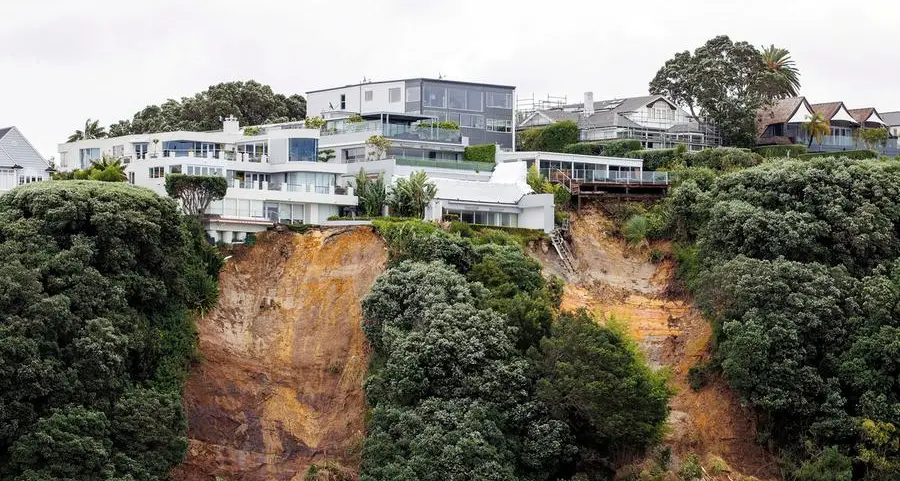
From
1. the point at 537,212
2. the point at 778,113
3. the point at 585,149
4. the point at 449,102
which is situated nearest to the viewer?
the point at 537,212

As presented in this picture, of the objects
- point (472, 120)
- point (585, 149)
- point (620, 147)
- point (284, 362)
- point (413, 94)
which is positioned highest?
point (413, 94)

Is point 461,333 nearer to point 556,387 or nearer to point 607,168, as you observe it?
point 556,387

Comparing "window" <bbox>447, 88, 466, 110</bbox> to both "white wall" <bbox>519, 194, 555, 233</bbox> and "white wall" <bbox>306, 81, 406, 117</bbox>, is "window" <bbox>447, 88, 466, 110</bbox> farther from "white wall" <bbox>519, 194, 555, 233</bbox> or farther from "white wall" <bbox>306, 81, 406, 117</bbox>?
"white wall" <bbox>519, 194, 555, 233</bbox>

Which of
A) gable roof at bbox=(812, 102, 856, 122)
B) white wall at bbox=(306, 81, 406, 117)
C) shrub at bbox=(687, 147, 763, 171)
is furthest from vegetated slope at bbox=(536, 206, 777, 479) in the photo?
gable roof at bbox=(812, 102, 856, 122)

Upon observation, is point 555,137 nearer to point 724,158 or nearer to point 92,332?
point 724,158

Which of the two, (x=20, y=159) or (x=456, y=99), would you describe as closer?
(x=20, y=159)

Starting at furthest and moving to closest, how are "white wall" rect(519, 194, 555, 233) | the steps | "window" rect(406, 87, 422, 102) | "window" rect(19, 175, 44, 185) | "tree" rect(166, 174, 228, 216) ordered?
"window" rect(406, 87, 422, 102) < "window" rect(19, 175, 44, 185) < "white wall" rect(519, 194, 555, 233) < the steps < "tree" rect(166, 174, 228, 216)

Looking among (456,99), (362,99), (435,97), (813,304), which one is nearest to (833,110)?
(456,99)
